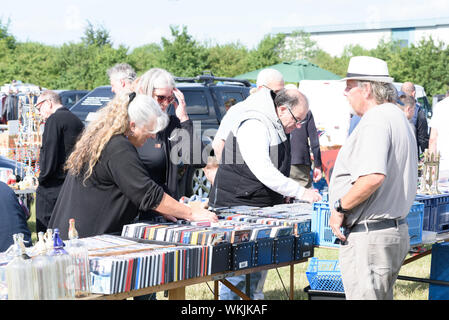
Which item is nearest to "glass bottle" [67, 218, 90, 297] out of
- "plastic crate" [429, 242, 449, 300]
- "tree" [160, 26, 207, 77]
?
"plastic crate" [429, 242, 449, 300]

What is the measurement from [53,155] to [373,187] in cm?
351

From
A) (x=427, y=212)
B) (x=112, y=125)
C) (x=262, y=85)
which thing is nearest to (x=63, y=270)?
(x=112, y=125)

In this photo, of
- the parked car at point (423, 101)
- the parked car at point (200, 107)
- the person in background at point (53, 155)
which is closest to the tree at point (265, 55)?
the parked car at point (423, 101)

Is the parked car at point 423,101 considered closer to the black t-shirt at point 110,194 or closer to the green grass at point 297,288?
the green grass at point 297,288

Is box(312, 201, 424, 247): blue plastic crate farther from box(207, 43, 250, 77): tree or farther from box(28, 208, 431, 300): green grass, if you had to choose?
box(207, 43, 250, 77): tree

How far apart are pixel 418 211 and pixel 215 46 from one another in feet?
118

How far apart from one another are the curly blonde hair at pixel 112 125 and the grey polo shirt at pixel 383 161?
44.8 inches

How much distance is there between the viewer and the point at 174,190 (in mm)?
4992

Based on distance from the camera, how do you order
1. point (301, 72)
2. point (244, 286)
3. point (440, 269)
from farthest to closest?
point (301, 72), point (440, 269), point (244, 286)

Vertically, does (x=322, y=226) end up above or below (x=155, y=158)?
below

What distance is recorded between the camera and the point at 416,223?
432 centimetres

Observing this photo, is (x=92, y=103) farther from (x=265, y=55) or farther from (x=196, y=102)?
(x=265, y=55)

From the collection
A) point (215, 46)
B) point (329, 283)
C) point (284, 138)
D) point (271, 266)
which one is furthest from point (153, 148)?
point (215, 46)
